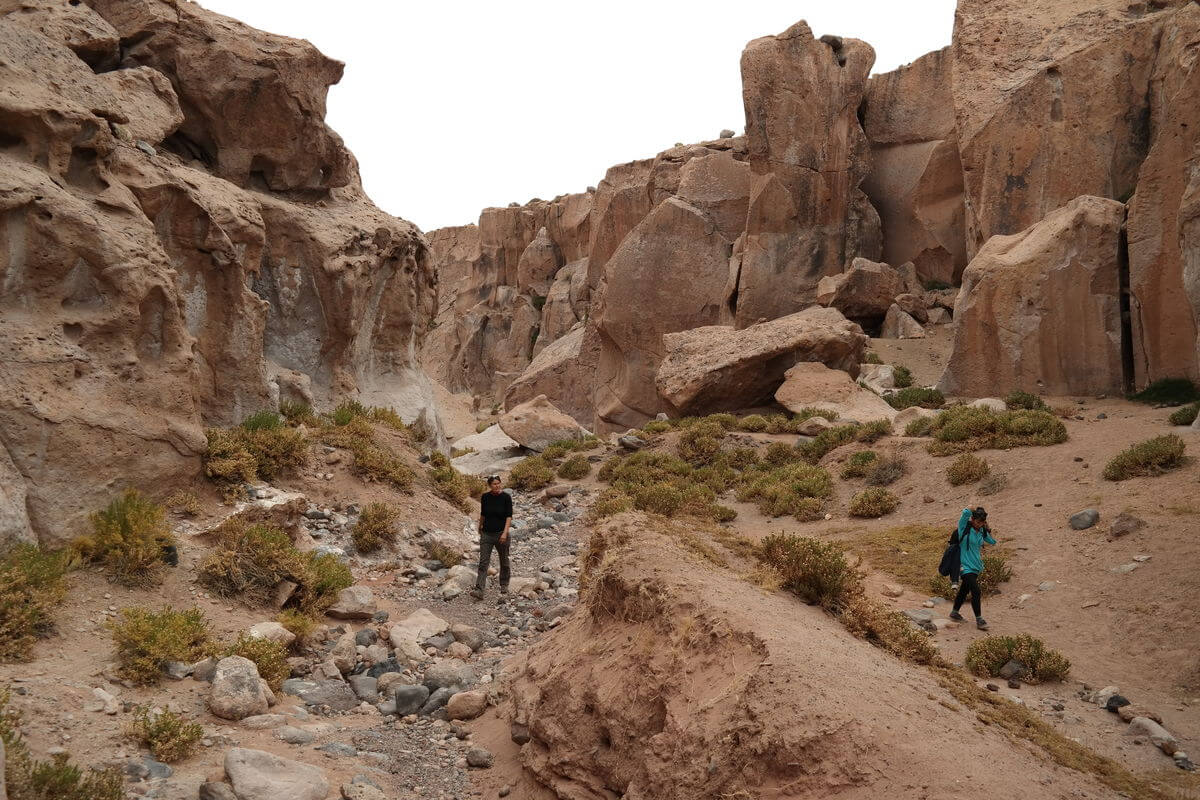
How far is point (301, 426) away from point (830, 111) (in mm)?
26846

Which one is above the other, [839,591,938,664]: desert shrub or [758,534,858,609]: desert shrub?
[758,534,858,609]: desert shrub

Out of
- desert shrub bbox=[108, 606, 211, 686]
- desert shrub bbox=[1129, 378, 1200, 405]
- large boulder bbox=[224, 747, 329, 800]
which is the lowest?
large boulder bbox=[224, 747, 329, 800]

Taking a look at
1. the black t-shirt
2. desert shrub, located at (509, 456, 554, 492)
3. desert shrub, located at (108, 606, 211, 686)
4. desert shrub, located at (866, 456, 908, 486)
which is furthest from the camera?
desert shrub, located at (509, 456, 554, 492)

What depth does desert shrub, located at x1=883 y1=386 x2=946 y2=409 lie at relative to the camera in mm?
22234

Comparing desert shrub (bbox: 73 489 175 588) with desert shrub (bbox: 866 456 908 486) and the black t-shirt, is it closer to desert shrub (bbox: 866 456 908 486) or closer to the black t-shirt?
the black t-shirt

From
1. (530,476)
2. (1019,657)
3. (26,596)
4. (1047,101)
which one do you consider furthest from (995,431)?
(26,596)

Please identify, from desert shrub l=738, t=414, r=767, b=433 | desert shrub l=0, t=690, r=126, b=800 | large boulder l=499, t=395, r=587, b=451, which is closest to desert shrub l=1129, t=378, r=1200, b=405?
desert shrub l=738, t=414, r=767, b=433

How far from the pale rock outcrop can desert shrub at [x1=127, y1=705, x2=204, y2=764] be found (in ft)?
61.0

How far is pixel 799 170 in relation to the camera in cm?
3297

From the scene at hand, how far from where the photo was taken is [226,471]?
34.2 feet

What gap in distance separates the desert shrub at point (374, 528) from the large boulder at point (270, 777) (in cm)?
583

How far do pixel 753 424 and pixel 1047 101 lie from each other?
13.1 m

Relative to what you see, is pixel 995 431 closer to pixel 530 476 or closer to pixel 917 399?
pixel 917 399

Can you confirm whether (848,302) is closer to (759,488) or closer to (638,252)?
(638,252)
